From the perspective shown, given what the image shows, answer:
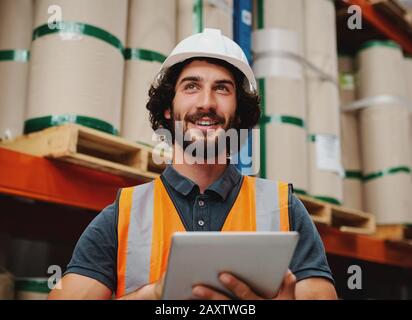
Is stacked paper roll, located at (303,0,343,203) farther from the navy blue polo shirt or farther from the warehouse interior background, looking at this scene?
the navy blue polo shirt

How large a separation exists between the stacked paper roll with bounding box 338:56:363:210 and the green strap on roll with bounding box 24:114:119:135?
2.75m

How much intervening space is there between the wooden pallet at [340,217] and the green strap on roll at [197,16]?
1315mm

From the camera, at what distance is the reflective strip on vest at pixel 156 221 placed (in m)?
1.62

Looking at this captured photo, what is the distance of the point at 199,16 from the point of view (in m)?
3.15

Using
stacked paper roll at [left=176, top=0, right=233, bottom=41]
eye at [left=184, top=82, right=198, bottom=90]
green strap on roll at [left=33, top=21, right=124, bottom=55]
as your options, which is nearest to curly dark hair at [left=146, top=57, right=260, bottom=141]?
eye at [left=184, top=82, right=198, bottom=90]

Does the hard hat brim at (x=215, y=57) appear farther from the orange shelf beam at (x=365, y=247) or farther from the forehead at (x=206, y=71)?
the orange shelf beam at (x=365, y=247)

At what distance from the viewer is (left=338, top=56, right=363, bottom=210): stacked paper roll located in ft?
14.9

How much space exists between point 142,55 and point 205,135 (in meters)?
1.27

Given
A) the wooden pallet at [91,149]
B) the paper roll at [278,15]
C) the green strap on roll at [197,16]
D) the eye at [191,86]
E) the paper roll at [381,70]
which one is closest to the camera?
the eye at [191,86]

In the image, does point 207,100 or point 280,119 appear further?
point 280,119

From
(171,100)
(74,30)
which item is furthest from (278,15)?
(171,100)

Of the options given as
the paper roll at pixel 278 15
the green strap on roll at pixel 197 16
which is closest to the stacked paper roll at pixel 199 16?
the green strap on roll at pixel 197 16

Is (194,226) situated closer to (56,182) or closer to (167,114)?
(167,114)
